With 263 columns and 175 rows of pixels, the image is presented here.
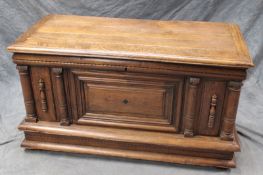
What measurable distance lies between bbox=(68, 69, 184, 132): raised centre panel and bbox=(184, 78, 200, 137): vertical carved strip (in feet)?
0.15

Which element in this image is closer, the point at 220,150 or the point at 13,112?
the point at 220,150

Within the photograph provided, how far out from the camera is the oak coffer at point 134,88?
5.77 feet

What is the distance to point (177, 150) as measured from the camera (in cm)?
195

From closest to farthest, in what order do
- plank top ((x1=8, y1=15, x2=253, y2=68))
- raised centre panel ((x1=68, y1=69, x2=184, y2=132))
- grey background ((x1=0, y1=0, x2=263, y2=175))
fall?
1. plank top ((x1=8, y1=15, x2=253, y2=68))
2. raised centre panel ((x1=68, y1=69, x2=184, y2=132))
3. grey background ((x1=0, y1=0, x2=263, y2=175))

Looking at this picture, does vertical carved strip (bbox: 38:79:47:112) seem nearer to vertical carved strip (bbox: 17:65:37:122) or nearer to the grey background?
vertical carved strip (bbox: 17:65:37:122)

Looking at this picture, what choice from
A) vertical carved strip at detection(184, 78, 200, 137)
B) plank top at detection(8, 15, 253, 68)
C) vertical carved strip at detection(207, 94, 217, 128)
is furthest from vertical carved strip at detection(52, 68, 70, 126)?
vertical carved strip at detection(207, 94, 217, 128)

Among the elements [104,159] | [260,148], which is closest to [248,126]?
[260,148]

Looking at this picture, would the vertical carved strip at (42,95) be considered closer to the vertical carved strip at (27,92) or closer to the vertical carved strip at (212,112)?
the vertical carved strip at (27,92)

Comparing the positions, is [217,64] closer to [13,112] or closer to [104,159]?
[104,159]

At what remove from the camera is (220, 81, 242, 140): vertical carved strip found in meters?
1.76

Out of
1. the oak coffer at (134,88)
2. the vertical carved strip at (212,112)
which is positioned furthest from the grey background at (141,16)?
the vertical carved strip at (212,112)

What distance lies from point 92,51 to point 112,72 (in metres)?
0.14

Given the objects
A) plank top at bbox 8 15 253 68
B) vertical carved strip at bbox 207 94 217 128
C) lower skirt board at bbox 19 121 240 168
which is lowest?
lower skirt board at bbox 19 121 240 168

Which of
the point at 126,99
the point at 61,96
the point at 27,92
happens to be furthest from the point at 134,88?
the point at 27,92
